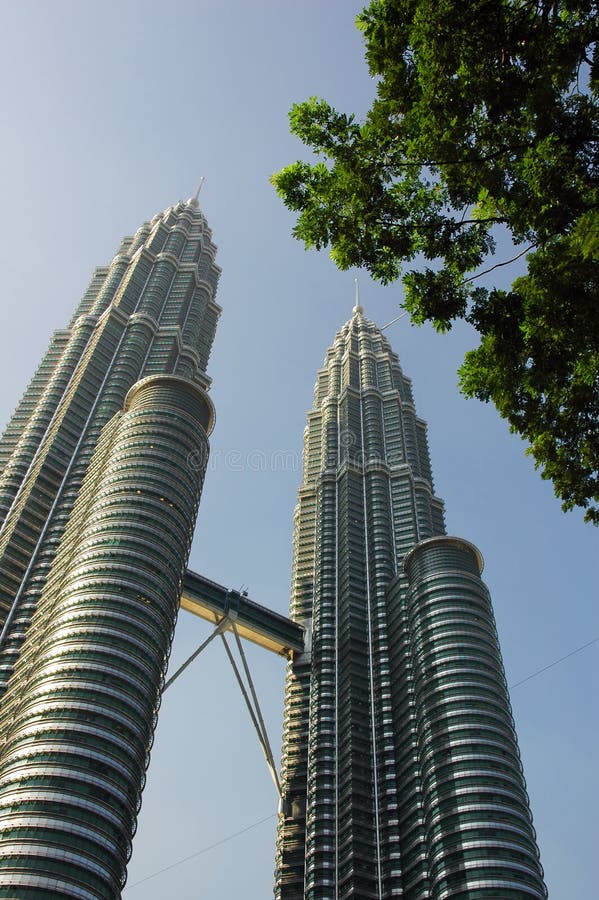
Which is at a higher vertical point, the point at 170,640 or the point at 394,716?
the point at 394,716

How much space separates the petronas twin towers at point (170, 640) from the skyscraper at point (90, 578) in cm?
27

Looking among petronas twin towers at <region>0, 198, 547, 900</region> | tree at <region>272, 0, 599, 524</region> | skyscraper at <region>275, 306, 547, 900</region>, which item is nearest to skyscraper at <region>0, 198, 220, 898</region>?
petronas twin towers at <region>0, 198, 547, 900</region>

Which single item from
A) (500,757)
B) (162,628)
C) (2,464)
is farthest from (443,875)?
(2,464)

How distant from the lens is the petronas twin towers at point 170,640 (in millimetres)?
77500

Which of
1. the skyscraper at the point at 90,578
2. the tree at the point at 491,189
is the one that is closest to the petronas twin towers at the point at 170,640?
the skyscraper at the point at 90,578

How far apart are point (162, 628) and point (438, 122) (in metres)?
79.0

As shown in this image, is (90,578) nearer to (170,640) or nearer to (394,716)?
(170,640)

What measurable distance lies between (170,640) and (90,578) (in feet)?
39.2

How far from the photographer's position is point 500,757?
96.6m

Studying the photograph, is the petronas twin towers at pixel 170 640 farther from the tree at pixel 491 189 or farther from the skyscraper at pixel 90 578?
→ the tree at pixel 491 189

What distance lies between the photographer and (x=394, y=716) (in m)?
122

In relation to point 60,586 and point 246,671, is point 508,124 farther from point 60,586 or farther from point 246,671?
point 246,671

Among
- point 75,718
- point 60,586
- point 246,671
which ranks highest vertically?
point 246,671

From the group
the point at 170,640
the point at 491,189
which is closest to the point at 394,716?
the point at 170,640
